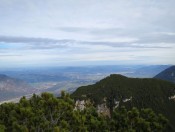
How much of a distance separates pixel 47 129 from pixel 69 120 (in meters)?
5.22

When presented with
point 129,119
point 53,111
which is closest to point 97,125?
point 129,119

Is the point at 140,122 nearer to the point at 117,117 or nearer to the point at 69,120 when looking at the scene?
the point at 117,117

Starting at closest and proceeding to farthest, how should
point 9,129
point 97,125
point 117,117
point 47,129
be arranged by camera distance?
point 47,129 < point 9,129 < point 97,125 < point 117,117

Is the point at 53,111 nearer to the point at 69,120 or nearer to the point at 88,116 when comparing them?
the point at 69,120

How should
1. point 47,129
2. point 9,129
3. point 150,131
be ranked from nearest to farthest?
1. point 47,129
2. point 9,129
3. point 150,131

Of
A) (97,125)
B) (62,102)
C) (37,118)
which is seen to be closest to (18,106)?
(37,118)

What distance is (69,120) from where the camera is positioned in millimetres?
57625

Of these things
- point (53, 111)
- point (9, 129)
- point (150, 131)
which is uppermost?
point (53, 111)

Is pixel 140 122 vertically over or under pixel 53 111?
under

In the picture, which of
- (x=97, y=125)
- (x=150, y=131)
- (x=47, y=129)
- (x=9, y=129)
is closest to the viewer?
(x=47, y=129)

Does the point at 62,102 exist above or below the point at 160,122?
above

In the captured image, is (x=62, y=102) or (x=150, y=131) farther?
(x=150, y=131)

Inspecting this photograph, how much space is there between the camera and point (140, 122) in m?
75.5

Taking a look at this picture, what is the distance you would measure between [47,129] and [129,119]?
3029 cm
